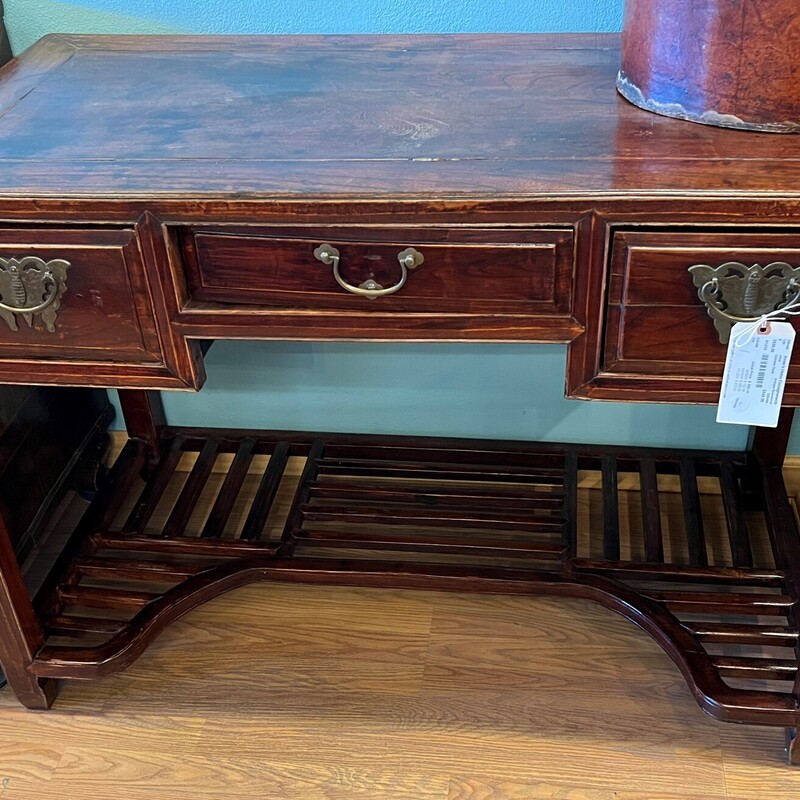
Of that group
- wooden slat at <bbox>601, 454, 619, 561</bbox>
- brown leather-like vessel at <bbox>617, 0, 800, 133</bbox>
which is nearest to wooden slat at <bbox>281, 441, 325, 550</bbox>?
wooden slat at <bbox>601, 454, 619, 561</bbox>

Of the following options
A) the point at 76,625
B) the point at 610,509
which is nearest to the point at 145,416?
the point at 76,625

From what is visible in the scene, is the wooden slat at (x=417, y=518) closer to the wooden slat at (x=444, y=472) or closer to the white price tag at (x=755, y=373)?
the wooden slat at (x=444, y=472)

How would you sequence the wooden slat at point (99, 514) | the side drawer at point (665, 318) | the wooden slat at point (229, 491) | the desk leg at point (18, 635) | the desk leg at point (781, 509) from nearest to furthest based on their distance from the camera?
the side drawer at point (665, 318) → the desk leg at point (18, 635) → the desk leg at point (781, 509) → the wooden slat at point (99, 514) → the wooden slat at point (229, 491)

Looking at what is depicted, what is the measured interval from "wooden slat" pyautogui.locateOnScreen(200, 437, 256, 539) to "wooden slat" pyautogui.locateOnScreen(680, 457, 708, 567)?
30.0 inches

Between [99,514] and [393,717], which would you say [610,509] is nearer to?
[393,717]

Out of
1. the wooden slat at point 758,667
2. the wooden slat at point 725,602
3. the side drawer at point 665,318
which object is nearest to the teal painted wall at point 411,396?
the wooden slat at point 725,602

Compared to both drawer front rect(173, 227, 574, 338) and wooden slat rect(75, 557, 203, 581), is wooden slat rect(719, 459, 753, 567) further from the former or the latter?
wooden slat rect(75, 557, 203, 581)

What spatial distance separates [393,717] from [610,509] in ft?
1.65

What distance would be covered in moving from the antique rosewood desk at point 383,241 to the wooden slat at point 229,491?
0.12 m

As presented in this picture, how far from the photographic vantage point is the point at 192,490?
1.74m

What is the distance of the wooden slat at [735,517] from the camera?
5.13 ft

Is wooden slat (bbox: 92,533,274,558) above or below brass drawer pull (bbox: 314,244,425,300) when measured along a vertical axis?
below

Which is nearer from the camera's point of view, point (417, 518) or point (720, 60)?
point (720, 60)

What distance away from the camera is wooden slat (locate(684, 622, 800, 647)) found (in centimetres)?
140
